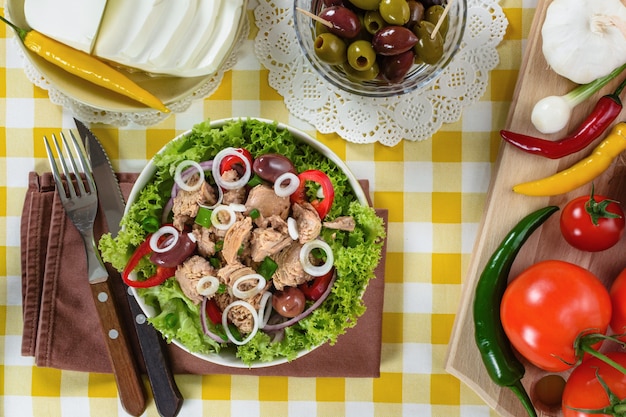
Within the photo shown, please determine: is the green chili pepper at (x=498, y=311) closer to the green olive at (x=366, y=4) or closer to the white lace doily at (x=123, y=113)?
the green olive at (x=366, y=4)

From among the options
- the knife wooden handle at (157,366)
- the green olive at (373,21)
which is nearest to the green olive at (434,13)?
the green olive at (373,21)

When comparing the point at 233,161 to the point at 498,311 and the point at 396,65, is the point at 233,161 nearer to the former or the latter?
the point at 396,65

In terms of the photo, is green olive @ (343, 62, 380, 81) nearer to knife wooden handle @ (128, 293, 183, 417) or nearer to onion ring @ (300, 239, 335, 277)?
onion ring @ (300, 239, 335, 277)

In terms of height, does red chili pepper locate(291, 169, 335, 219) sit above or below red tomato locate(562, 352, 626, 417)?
above

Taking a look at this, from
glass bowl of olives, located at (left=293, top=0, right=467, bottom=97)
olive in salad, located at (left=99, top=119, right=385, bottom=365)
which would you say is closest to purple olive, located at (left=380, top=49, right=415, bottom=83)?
glass bowl of olives, located at (left=293, top=0, right=467, bottom=97)

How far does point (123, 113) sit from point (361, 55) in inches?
23.5

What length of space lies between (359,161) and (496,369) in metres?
0.56

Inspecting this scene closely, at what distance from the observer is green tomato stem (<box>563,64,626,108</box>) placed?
55.1 inches

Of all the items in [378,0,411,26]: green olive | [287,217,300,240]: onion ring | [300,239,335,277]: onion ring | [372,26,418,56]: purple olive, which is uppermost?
[378,0,411,26]: green olive

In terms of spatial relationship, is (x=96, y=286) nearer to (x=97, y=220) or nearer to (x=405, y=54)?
(x=97, y=220)

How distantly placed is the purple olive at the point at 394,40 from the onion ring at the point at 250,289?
0.51m

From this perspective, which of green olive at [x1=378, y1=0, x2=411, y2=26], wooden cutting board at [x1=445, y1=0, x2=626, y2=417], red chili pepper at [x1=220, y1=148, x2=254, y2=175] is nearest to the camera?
green olive at [x1=378, y1=0, x2=411, y2=26]

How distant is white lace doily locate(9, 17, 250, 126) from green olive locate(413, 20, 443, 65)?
0.43m

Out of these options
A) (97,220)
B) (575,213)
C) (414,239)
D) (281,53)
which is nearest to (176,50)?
(281,53)
